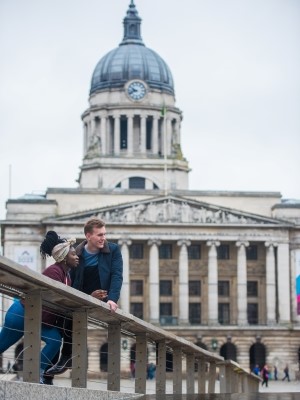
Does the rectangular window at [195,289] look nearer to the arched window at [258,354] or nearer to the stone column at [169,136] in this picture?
the arched window at [258,354]

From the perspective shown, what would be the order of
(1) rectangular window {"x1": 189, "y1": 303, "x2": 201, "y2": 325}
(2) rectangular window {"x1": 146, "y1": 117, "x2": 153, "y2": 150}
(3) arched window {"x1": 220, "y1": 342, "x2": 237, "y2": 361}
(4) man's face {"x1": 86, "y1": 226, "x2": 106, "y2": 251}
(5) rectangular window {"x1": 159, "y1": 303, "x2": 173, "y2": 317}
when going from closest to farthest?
(4) man's face {"x1": 86, "y1": 226, "x2": 106, "y2": 251}
(3) arched window {"x1": 220, "y1": 342, "x2": 237, "y2": 361}
(5) rectangular window {"x1": 159, "y1": 303, "x2": 173, "y2": 317}
(1) rectangular window {"x1": 189, "y1": 303, "x2": 201, "y2": 325}
(2) rectangular window {"x1": 146, "y1": 117, "x2": 153, "y2": 150}

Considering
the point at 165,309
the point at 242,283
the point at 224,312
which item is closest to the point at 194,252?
the point at 242,283

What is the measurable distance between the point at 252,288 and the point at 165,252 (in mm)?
7858

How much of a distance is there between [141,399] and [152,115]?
108833mm

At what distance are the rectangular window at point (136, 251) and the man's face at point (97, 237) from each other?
93.3 meters

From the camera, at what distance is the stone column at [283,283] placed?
10838cm

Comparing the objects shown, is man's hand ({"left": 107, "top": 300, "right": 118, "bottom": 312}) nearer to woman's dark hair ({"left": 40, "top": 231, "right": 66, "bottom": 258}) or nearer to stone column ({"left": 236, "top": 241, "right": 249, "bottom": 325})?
woman's dark hair ({"left": 40, "top": 231, "right": 66, "bottom": 258})

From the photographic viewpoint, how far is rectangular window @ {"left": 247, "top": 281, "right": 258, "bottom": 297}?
4370 inches

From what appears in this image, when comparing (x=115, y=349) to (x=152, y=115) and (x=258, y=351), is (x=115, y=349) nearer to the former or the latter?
(x=258, y=351)

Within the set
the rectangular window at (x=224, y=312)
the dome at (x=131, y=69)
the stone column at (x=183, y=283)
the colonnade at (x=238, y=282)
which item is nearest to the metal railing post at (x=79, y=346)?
the colonnade at (x=238, y=282)

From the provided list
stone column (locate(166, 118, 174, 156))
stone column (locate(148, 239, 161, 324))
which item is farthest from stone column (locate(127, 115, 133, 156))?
stone column (locate(148, 239, 161, 324))

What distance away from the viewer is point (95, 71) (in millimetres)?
129500

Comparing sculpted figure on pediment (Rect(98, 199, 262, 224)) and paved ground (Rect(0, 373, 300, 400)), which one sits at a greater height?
sculpted figure on pediment (Rect(98, 199, 262, 224))

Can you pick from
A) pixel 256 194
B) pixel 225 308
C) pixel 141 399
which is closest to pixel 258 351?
pixel 225 308
